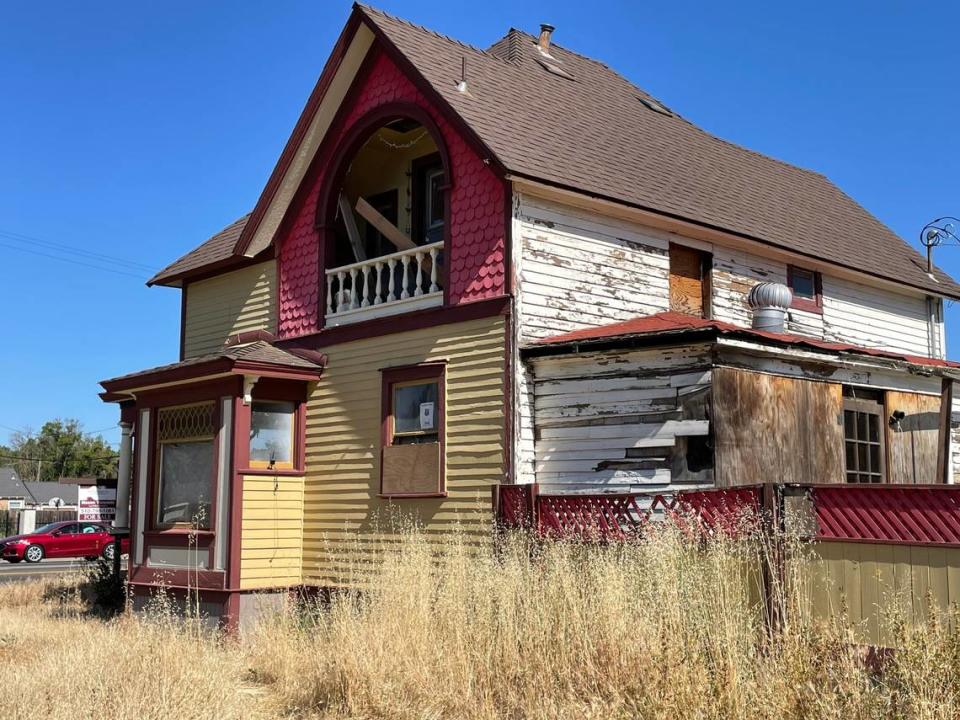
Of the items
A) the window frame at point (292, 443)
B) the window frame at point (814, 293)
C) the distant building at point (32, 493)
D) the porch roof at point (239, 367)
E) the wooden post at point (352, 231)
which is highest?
the wooden post at point (352, 231)

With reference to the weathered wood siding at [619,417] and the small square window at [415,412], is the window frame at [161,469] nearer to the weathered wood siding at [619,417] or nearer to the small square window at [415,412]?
the small square window at [415,412]

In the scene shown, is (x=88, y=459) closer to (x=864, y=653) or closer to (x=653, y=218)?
(x=653, y=218)

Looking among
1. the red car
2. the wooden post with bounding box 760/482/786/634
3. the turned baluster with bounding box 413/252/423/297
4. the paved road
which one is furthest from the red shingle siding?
the red car

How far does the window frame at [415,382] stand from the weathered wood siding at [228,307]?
3330mm

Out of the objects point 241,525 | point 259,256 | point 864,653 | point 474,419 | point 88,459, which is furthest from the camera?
point 88,459

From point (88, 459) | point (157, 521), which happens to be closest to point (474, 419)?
point (157, 521)

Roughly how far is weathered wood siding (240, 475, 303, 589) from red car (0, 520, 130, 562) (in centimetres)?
2244

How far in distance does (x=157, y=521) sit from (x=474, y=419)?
5.65 m

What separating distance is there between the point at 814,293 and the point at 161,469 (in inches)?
437

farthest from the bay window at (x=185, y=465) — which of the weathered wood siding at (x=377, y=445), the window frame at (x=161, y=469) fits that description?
the weathered wood siding at (x=377, y=445)

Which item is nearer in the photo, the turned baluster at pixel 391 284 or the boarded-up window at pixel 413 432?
the boarded-up window at pixel 413 432

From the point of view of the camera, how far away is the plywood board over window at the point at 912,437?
14.3m

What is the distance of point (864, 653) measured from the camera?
24.2 feet

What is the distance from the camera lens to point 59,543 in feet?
118
